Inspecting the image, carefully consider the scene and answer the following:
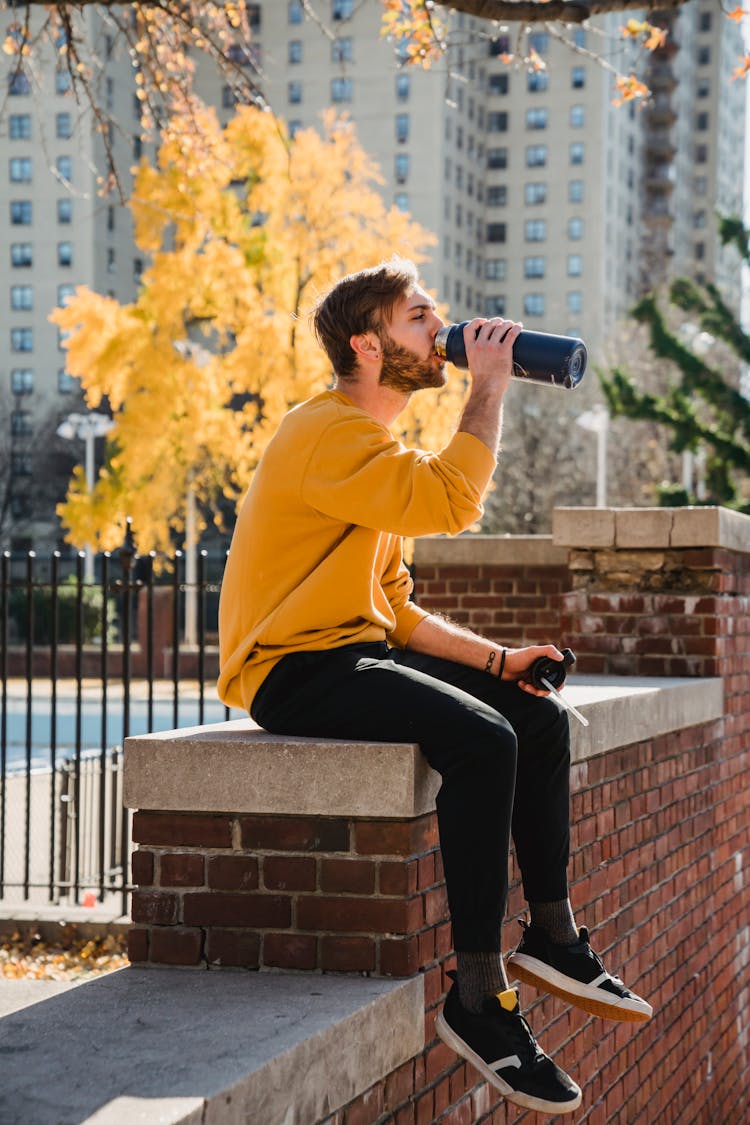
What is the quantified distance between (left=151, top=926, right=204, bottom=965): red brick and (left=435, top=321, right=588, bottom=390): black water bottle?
1429mm

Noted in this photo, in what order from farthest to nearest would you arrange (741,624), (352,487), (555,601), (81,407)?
(81,407)
(555,601)
(741,624)
(352,487)

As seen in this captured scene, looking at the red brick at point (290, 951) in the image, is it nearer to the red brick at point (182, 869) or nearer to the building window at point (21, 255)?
the red brick at point (182, 869)

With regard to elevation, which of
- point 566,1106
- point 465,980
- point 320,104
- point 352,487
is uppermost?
point 320,104

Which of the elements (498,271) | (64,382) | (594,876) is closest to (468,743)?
(594,876)

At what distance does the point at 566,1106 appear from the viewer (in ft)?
9.85

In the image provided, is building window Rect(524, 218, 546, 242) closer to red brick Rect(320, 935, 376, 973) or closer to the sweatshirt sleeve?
the sweatshirt sleeve

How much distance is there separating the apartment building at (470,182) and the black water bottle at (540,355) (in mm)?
74492

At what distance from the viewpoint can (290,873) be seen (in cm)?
327

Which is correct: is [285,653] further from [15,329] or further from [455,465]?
[15,329]

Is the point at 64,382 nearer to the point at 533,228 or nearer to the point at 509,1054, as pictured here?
the point at 533,228

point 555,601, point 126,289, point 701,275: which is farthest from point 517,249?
point 555,601

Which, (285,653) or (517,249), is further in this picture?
(517,249)

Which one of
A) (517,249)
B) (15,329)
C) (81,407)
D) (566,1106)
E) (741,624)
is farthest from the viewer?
(517,249)

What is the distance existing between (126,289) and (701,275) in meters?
36.3
